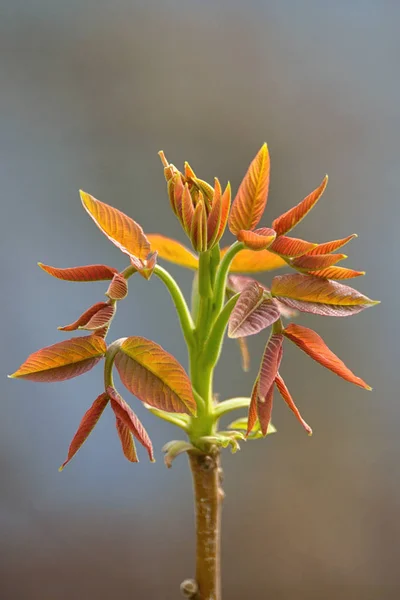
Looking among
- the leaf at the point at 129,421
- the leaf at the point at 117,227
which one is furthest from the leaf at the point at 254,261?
the leaf at the point at 129,421

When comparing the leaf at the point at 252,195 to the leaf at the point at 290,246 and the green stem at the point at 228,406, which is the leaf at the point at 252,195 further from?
the green stem at the point at 228,406

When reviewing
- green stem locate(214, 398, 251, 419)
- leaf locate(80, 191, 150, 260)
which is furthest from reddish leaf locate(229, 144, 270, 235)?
green stem locate(214, 398, 251, 419)

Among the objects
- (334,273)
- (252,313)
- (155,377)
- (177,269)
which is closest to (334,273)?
(334,273)

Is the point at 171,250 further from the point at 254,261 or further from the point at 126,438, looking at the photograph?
the point at 126,438

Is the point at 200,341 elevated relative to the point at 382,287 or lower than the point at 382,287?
lower

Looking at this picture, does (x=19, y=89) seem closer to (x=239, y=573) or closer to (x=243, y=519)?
(x=243, y=519)

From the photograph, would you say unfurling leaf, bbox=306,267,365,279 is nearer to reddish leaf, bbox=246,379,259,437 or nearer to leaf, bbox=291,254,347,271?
leaf, bbox=291,254,347,271

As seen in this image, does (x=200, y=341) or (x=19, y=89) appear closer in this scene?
(x=200, y=341)

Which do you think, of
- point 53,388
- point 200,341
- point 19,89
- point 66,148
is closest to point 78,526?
point 53,388

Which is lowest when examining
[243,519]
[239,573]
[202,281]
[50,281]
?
[239,573]
